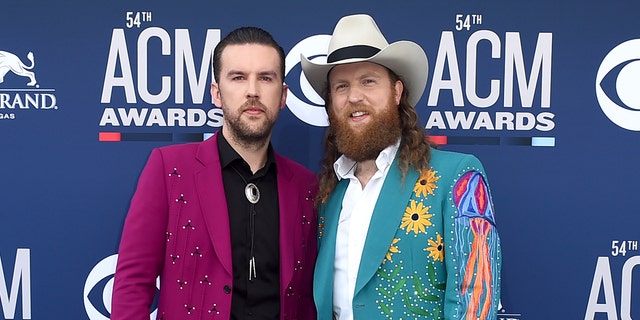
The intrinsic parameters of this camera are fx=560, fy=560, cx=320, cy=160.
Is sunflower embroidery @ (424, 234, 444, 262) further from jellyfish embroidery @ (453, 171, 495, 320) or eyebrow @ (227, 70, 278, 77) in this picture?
eyebrow @ (227, 70, 278, 77)

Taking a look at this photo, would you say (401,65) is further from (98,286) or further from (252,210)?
Result: (98,286)

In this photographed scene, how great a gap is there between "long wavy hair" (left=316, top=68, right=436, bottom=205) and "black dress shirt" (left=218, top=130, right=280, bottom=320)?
193mm

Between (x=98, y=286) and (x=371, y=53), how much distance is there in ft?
5.10

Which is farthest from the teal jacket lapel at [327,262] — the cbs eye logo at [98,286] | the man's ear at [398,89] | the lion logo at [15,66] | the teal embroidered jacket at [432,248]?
the lion logo at [15,66]

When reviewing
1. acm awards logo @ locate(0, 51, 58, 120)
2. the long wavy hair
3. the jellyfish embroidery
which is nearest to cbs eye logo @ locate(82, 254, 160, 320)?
acm awards logo @ locate(0, 51, 58, 120)

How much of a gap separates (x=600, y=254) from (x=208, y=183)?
1688 mm

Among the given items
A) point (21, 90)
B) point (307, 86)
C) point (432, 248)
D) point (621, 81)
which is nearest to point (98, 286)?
point (21, 90)

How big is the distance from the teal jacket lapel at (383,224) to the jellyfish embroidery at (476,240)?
0.50 feet

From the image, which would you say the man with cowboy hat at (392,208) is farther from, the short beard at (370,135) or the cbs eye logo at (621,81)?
the cbs eye logo at (621,81)


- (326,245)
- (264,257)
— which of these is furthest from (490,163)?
(264,257)

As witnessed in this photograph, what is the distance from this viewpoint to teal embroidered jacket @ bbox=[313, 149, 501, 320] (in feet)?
5.10

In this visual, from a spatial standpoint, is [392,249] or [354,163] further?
[354,163]

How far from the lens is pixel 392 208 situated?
1658 mm

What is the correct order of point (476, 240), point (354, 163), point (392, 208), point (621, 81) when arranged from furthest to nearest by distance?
point (621, 81) → point (354, 163) → point (392, 208) → point (476, 240)
